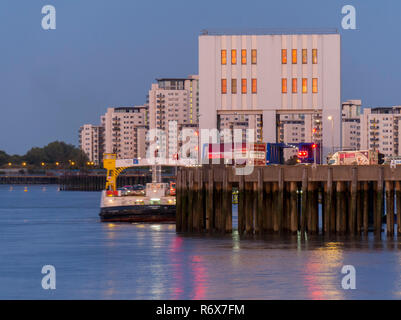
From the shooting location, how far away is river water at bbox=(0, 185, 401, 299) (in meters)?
45.2

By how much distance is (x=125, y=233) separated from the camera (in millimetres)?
83625

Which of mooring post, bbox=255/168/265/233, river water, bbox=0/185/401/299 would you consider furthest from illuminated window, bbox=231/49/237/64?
mooring post, bbox=255/168/265/233

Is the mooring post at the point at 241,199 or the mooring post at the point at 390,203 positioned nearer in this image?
the mooring post at the point at 390,203

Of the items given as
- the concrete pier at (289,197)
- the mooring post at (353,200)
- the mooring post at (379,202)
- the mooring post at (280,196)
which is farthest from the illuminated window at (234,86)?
the mooring post at (379,202)

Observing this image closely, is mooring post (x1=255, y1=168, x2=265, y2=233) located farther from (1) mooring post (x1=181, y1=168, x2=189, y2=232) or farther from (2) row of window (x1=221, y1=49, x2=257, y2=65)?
(2) row of window (x1=221, y1=49, x2=257, y2=65)

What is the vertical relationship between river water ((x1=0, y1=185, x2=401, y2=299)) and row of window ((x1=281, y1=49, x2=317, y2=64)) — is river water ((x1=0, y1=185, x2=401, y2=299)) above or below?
below

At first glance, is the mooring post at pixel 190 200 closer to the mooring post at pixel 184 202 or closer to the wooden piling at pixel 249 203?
the mooring post at pixel 184 202

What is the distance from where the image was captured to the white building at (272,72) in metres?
93.8

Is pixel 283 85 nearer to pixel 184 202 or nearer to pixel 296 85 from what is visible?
pixel 296 85

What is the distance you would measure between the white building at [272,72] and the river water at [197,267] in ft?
70.5

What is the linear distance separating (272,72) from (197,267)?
43.4 meters

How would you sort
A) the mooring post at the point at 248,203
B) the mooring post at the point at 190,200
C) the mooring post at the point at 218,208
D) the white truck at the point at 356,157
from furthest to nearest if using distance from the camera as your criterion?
1. the white truck at the point at 356,157
2. the mooring post at the point at 190,200
3. the mooring post at the point at 218,208
4. the mooring post at the point at 248,203

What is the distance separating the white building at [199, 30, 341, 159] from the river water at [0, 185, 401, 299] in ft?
70.5
